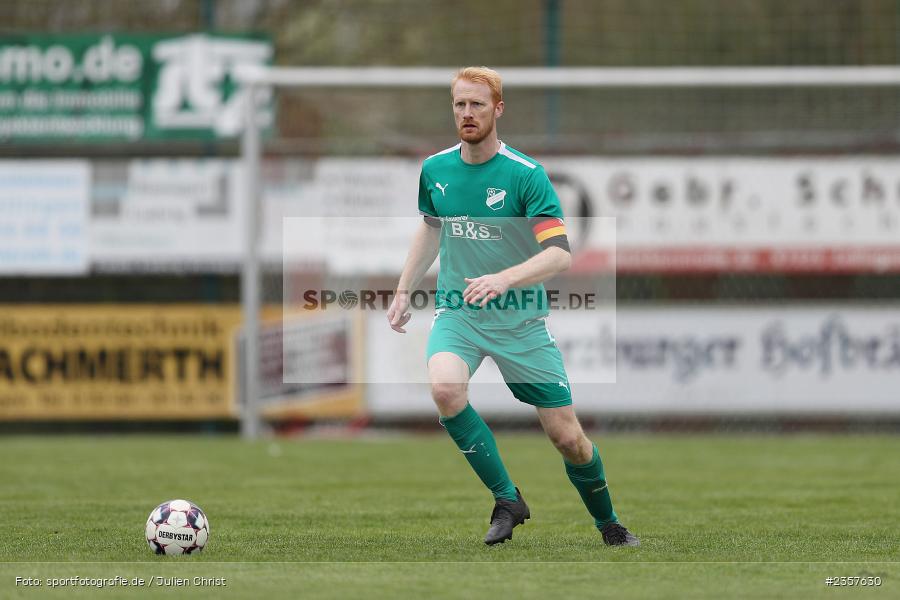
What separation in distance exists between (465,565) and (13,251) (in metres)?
10.7

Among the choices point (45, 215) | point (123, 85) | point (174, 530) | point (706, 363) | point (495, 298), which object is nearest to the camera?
point (174, 530)

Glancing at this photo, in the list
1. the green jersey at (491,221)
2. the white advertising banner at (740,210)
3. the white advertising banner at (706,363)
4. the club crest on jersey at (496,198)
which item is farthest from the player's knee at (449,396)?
the white advertising banner at (740,210)

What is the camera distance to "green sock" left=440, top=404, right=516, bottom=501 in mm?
6488

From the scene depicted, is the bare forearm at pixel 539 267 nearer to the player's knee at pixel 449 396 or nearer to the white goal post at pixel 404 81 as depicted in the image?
the player's knee at pixel 449 396

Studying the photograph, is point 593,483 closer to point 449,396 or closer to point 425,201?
point 449,396

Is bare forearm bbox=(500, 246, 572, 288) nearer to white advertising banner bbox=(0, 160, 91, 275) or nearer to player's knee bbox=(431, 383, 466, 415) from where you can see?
player's knee bbox=(431, 383, 466, 415)

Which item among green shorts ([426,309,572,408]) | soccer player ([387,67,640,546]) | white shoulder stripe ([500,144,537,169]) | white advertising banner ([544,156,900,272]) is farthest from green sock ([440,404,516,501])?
white advertising banner ([544,156,900,272])

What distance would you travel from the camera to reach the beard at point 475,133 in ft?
20.6

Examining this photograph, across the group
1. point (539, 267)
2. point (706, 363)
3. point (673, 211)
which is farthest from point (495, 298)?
point (673, 211)

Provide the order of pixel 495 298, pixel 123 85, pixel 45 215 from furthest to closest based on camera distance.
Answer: pixel 123 85
pixel 45 215
pixel 495 298

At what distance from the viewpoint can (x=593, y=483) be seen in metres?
6.49

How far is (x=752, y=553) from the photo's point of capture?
6.30 metres

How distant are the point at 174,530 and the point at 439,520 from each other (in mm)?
1880

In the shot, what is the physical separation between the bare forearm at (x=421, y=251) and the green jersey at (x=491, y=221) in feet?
0.30
